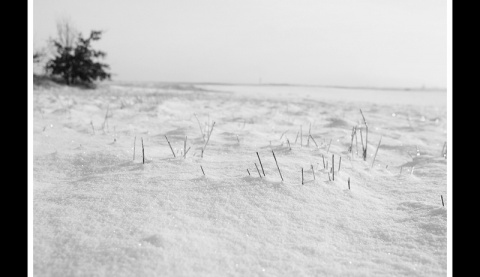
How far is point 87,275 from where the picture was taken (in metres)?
0.99

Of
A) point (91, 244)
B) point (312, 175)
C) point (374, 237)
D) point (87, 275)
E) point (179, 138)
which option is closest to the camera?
point (87, 275)

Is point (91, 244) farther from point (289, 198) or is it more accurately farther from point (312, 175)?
point (312, 175)

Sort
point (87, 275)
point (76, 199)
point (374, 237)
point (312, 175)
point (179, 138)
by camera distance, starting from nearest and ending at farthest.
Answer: point (87, 275), point (374, 237), point (76, 199), point (312, 175), point (179, 138)

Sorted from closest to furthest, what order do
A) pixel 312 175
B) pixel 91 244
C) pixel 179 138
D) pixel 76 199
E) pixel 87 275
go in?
pixel 87 275 → pixel 91 244 → pixel 76 199 → pixel 312 175 → pixel 179 138

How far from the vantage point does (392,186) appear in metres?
1.78

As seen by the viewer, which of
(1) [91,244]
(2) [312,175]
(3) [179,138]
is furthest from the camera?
(3) [179,138]

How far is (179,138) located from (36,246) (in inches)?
64.5
